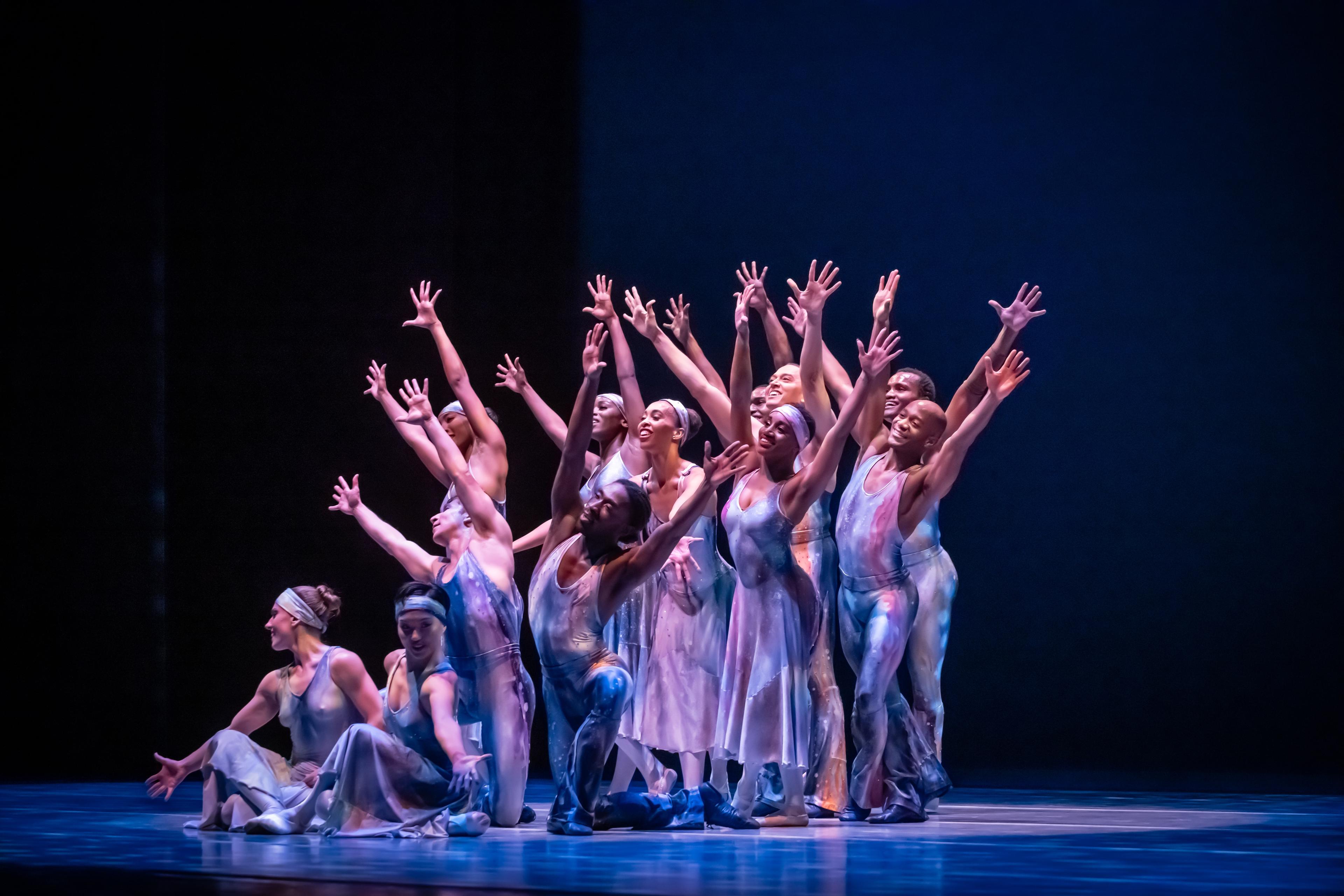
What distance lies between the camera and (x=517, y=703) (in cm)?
522

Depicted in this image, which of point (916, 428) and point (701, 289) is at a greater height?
point (701, 289)

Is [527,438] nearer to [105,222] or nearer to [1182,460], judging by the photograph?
[105,222]

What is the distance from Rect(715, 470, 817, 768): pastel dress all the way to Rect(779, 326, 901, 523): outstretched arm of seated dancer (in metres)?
0.05

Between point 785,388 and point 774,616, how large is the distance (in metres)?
0.92

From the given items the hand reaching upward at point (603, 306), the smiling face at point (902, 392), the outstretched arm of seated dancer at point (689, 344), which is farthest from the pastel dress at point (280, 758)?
the smiling face at point (902, 392)

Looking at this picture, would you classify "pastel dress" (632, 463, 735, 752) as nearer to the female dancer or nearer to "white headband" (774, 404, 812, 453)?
the female dancer

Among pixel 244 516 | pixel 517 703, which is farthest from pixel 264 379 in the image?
pixel 517 703

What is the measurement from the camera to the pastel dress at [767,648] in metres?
5.05

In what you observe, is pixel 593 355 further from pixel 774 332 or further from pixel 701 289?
pixel 701 289

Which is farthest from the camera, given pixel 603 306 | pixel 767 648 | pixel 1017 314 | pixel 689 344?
pixel 689 344

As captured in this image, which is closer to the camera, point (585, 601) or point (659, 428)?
point (585, 601)

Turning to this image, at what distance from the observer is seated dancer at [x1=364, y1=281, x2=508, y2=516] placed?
18.8ft

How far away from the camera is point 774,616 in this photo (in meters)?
5.11

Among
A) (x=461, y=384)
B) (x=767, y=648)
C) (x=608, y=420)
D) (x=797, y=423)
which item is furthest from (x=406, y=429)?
(x=767, y=648)
